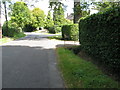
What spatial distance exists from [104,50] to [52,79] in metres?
2.06

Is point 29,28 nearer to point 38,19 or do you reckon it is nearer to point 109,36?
point 38,19

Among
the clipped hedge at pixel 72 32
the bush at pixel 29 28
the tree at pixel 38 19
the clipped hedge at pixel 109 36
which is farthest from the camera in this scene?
the bush at pixel 29 28

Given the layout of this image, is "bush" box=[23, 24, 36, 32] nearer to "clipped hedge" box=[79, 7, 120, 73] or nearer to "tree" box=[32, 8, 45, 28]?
"tree" box=[32, 8, 45, 28]

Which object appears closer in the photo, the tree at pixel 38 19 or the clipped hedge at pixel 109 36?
the clipped hedge at pixel 109 36

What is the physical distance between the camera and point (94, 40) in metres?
5.41

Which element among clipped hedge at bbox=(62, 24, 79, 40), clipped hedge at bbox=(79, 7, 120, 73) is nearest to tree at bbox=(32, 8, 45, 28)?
clipped hedge at bbox=(62, 24, 79, 40)

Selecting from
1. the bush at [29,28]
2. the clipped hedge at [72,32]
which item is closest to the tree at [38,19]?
the bush at [29,28]

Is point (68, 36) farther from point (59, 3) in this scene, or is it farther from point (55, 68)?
point (55, 68)

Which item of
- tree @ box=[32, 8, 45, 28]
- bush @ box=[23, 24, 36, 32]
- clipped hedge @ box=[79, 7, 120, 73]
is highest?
tree @ box=[32, 8, 45, 28]

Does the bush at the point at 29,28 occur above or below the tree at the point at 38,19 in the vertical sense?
below

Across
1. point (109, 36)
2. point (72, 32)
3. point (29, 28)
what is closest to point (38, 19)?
point (29, 28)

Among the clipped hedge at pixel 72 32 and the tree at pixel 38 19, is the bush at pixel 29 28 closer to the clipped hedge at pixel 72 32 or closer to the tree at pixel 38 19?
the tree at pixel 38 19

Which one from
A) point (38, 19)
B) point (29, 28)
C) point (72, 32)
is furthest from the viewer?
point (29, 28)

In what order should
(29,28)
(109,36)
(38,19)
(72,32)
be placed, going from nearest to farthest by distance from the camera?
(109,36) → (72,32) → (38,19) → (29,28)
